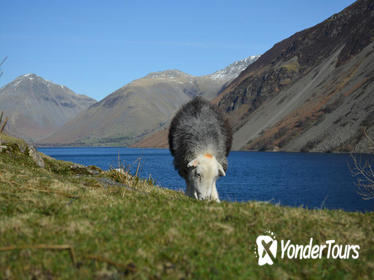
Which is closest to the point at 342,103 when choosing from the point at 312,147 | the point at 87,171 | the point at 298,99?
the point at 312,147

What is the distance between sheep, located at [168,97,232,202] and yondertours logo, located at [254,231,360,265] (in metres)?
3.33

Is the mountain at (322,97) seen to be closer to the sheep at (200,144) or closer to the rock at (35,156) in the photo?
the sheep at (200,144)

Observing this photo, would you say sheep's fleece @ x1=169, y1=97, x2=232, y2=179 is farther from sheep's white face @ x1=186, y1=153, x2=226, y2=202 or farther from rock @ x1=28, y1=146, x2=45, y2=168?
rock @ x1=28, y1=146, x2=45, y2=168

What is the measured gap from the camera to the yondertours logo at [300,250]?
5.98 meters

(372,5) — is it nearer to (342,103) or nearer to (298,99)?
(298,99)

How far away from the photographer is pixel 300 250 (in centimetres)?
625

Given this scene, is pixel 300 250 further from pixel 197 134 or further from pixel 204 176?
pixel 197 134

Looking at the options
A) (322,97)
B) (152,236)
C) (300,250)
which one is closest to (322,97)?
(322,97)

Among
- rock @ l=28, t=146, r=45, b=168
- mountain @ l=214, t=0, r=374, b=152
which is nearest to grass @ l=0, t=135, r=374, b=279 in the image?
rock @ l=28, t=146, r=45, b=168

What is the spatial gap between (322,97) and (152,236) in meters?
146

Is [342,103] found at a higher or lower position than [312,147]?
higher

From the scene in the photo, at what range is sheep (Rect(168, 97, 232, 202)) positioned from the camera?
969 cm

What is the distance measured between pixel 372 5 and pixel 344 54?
29.8 metres

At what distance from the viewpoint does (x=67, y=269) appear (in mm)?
4551
